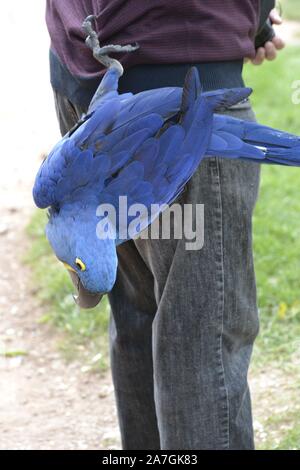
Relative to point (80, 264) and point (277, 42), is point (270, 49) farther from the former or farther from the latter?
point (80, 264)

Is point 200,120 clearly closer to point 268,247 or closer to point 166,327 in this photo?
point 166,327

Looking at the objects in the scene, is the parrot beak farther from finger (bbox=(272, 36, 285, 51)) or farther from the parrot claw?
finger (bbox=(272, 36, 285, 51))

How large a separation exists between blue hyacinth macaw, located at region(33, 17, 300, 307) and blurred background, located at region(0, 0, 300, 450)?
1.30m

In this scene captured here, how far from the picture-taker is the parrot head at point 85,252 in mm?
1622

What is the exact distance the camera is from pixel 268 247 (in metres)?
3.74

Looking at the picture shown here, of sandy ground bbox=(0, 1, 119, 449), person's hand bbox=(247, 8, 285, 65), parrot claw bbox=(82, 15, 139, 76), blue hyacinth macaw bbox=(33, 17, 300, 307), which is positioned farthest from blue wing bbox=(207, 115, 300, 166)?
sandy ground bbox=(0, 1, 119, 449)

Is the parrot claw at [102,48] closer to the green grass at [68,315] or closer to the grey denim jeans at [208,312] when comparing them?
the grey denim jeans at [208,312]

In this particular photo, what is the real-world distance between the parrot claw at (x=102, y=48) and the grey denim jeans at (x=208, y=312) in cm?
27

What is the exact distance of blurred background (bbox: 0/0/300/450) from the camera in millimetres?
2908

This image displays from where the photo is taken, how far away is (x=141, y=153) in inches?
66.7

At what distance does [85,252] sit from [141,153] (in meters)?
0.24

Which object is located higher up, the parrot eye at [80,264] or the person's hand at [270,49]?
the person's hand at [270,49]

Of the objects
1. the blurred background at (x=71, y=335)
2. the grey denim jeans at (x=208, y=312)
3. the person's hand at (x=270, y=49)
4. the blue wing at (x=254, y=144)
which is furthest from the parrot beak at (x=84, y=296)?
the blurred background at (x=71, y=335)

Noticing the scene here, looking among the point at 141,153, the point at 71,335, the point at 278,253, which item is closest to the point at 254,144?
the point at 141,153
